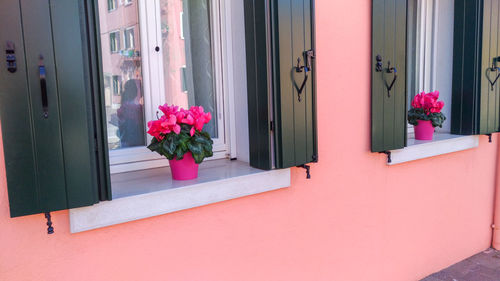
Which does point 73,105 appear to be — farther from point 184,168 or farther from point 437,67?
point 437,67

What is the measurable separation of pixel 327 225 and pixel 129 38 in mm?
1605

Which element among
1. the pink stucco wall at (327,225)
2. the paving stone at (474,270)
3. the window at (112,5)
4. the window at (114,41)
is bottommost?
the paving stone at (474,270)

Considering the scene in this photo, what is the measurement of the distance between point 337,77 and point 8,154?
69.8 inches

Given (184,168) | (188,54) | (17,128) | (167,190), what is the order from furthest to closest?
(188,54) → (184,168) → (167,190) → (17,128)

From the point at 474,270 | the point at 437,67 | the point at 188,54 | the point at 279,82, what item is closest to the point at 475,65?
the point at 437,67

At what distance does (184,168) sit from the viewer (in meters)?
1.76

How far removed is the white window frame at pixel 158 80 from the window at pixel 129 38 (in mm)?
50

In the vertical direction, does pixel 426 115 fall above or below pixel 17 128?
below

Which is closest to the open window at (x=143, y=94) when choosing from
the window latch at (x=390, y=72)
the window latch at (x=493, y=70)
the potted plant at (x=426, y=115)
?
the window latch at (x=390, y=72)

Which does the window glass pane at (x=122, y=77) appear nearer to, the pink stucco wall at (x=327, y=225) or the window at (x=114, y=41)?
the window at (x=114, y=41)

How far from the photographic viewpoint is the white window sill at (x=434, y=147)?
103 inches

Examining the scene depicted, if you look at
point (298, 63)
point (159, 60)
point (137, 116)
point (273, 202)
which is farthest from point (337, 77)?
point (137, 116)

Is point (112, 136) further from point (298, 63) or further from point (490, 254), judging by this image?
point (490, 254)

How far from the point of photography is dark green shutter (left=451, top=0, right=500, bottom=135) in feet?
9.82
